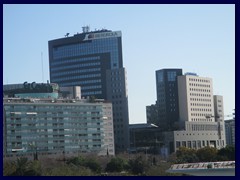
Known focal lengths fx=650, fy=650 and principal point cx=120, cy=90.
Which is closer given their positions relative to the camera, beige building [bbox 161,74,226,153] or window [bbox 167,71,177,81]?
beige building [bbox 161,74,226,153]

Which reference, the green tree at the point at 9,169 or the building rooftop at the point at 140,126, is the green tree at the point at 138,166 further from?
the building rooftop at the point at 140,126

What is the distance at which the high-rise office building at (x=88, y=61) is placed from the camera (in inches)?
2064

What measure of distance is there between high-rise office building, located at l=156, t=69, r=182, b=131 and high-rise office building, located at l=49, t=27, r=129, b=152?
142 inches

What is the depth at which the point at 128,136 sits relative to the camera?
4828 cm

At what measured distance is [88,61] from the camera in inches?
2143

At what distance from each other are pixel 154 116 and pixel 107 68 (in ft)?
18.0

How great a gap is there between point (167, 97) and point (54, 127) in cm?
1477

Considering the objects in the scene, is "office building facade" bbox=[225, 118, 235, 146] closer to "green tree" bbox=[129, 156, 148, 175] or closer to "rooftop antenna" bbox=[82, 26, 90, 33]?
"rooftop antenna" bbox=[82, 26, 90, 33]

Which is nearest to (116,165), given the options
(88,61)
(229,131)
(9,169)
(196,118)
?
(9,169)

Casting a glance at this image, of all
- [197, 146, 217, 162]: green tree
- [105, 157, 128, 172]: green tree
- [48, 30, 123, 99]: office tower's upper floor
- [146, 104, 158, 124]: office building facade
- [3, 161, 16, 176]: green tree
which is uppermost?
[48, 30, 123, 99]: office tower's upper floor

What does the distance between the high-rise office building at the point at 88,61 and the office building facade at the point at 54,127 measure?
8.15 metres

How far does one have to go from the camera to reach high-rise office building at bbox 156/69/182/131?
51969 millimetres

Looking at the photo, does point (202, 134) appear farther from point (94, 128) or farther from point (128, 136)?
point (94, 128)

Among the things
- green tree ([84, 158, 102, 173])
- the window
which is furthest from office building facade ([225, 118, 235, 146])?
green tree ([84, 158, 102, 173])
